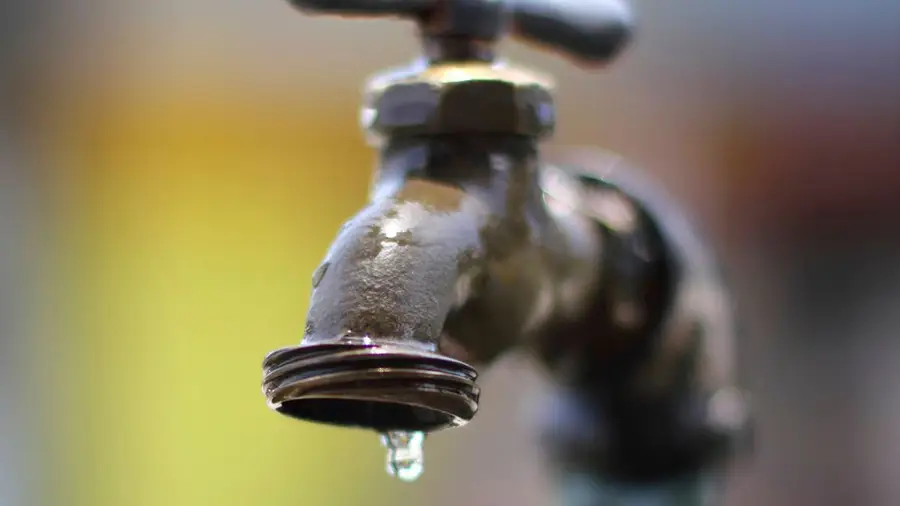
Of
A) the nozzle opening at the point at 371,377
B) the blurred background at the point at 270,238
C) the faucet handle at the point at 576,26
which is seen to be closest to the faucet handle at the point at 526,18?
the faucet handle at the point at 576,26

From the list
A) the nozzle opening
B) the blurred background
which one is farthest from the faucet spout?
the blurred background

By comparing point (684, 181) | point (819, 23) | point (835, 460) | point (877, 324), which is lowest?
point (835, 460)

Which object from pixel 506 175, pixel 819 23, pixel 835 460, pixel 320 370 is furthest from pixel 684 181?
pixel 320 370

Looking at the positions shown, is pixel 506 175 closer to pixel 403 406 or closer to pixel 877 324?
pixel 403 406

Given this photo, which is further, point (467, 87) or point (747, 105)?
point (747, 105)


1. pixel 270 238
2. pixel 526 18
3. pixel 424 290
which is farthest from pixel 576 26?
pixel 270 238

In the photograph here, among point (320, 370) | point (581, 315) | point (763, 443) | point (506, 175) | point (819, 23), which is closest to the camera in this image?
point (320, 370)

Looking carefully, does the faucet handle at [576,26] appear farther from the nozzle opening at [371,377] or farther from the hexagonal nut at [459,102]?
the nozzle opening at [371,377]
